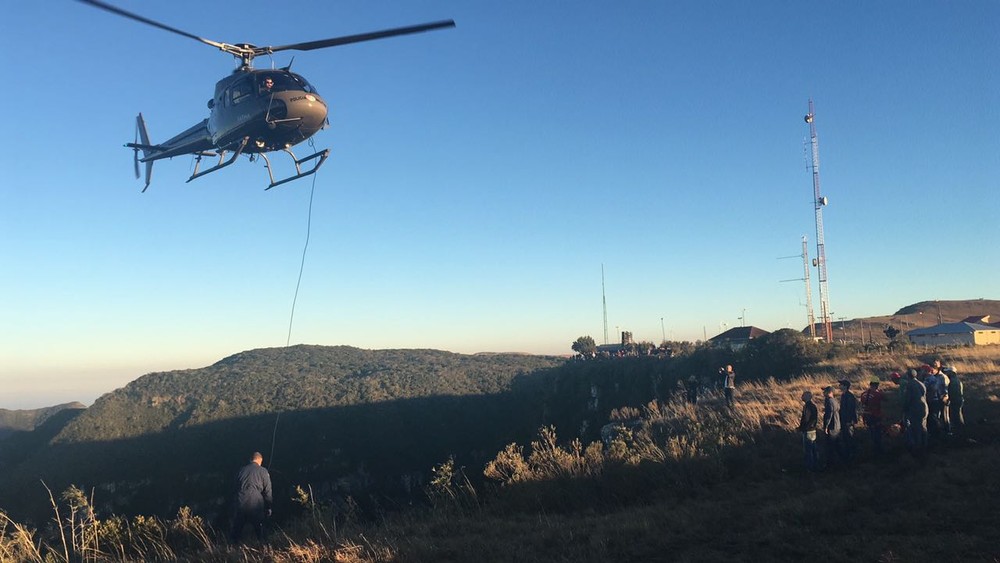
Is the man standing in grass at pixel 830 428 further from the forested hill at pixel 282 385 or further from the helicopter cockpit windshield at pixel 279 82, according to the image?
the forested hill at pixel 282 385

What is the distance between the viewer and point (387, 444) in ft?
261

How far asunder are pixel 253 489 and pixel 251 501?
16cm

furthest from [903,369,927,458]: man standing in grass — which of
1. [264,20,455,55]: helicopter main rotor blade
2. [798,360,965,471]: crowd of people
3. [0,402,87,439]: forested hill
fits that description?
[0,402,87,439]: forested hill

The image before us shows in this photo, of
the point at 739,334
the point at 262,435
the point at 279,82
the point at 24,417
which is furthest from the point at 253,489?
the point at 24,417

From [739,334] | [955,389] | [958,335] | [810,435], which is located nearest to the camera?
[810,435]

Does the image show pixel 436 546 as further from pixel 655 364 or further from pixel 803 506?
pixel 655 364

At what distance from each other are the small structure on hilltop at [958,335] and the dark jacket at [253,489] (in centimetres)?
4987

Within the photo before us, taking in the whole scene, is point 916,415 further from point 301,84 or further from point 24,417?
point 24,417

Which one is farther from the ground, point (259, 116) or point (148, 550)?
point (259, 116)

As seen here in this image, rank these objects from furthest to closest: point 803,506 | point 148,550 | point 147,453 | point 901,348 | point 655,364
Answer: point 147,453
point 655,364
point 901,348
point 148,550
point 803,506

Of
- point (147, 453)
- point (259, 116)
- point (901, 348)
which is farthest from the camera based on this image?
point (147, 453)

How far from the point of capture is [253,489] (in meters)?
8.14

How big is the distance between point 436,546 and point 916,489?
6530 millimetres

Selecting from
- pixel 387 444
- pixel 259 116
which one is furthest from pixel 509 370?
pixel 259 116
